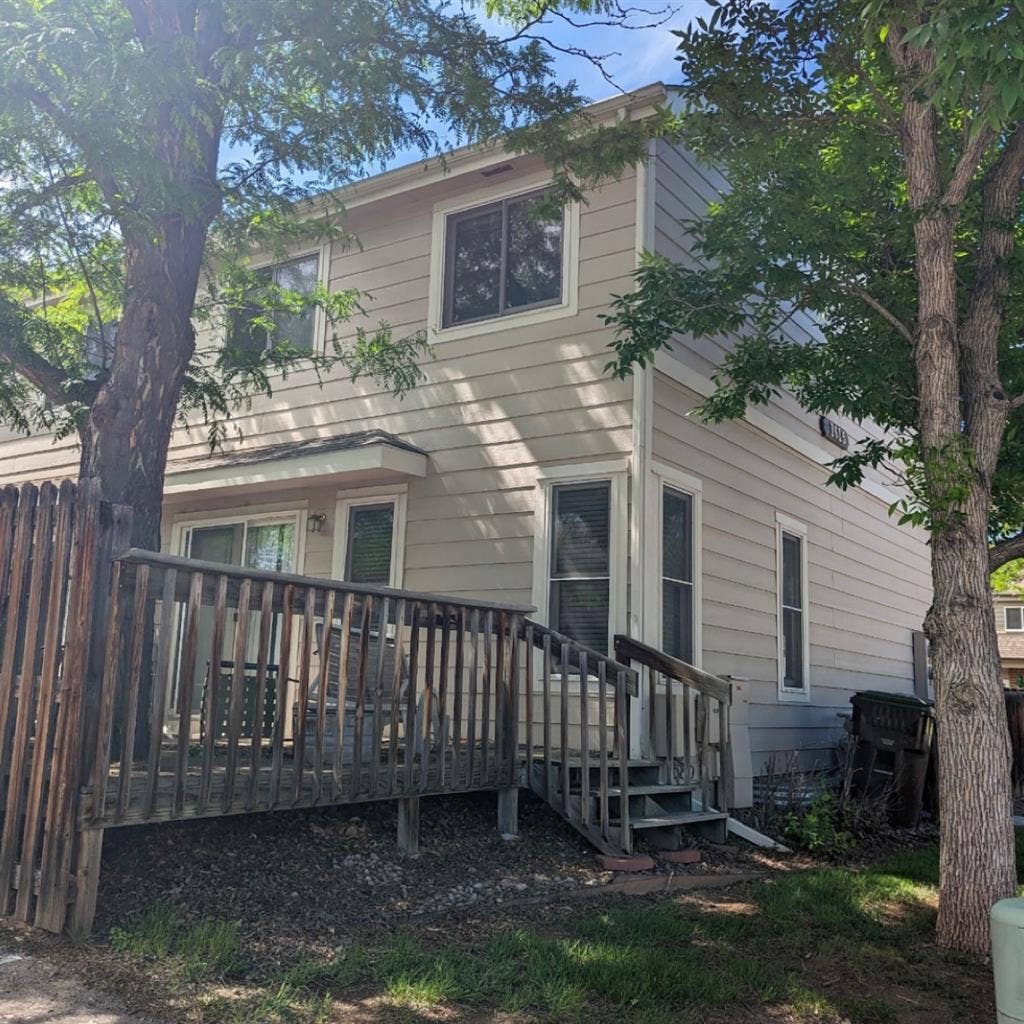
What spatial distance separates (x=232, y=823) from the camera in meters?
5.65

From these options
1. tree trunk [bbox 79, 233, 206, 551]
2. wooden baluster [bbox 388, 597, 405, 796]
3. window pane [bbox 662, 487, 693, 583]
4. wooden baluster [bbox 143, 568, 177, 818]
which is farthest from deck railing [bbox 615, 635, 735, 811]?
wooden baluster [bbox 143, 568, 177, 818]

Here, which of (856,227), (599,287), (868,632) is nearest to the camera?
(856,227)

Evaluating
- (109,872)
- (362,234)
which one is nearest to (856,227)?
(362,234)

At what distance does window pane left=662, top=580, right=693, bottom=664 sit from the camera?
8.16 metres

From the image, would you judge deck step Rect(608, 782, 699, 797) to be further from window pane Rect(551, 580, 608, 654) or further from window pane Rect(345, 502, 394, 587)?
window pane Rect(345, 502, 394, 587)

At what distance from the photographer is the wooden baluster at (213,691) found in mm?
4617

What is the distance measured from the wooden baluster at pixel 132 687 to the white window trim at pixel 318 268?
5.69 metres

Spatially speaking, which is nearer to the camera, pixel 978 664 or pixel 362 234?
pixel 978 664

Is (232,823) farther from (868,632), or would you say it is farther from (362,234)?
(868,632)

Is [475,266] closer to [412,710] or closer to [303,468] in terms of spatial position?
[303,468]

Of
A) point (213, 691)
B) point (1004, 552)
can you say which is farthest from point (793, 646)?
point (213, 691)

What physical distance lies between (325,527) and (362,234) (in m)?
2.99

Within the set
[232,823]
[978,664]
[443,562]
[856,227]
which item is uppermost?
[856,227]

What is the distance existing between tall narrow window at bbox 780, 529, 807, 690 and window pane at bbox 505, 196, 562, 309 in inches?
141
